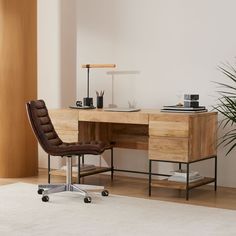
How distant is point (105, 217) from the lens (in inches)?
195

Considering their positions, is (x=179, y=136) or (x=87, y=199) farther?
(x=179, y=136)

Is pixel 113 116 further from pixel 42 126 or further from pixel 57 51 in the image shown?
pixel 57 51

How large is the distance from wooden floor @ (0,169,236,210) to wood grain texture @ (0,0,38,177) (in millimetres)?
273

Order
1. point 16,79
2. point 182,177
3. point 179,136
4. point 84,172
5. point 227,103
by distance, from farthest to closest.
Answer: point 16,79, point 84,172, point 227,103, point 182,177, point 179,136

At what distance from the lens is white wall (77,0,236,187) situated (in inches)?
252

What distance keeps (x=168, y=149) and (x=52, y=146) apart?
44.9 inches

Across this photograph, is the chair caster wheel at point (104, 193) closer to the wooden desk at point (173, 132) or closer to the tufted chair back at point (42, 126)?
the wooden desk at point (173, 132)

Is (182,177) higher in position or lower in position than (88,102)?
lower

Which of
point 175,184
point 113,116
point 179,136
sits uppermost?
point 113,116

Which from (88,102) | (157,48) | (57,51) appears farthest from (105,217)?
(57,51)

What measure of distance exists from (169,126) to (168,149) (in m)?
0.23

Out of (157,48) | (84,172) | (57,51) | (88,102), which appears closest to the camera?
(84,172)

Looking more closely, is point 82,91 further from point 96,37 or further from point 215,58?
point 215,58

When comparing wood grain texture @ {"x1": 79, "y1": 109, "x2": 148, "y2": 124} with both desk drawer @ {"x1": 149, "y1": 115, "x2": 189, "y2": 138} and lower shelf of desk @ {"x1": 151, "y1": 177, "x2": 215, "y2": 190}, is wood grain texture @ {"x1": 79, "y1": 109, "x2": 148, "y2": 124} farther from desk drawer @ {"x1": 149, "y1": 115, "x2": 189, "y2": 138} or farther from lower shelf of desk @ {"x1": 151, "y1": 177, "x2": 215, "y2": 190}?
lower shelf of desk @ {"x1": 151, "y1": 177, "x2": 215, "y2": 190}
